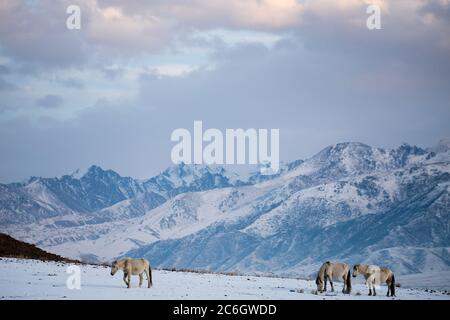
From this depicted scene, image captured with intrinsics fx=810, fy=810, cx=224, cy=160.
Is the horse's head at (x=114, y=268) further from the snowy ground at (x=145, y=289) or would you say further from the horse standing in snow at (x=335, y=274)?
the horse standing in snow at (x=335, y=274)

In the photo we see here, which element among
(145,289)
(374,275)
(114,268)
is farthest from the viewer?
(374,275)

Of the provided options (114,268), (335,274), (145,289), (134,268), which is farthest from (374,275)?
(114,268)

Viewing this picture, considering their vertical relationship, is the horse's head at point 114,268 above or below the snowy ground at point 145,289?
above

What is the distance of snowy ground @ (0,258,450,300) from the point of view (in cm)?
4669

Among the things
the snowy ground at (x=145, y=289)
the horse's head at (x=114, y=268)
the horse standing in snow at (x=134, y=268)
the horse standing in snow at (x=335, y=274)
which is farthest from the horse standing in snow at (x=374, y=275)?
the horse's head at (x=114, y=268)

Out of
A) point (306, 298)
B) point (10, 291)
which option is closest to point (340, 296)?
point (306, 298)

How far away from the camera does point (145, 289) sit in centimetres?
5012

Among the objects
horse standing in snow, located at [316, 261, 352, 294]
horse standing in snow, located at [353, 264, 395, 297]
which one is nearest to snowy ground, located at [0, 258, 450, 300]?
horse standing in snow, located at [316, 261, 352, 294]

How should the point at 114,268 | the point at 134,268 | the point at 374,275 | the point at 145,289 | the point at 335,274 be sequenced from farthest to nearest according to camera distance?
the point at 374,275 < the point at 335,274 < the point at 114,268 < the point at 134,268 < the point at 145,289

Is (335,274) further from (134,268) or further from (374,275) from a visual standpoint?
(134,268)

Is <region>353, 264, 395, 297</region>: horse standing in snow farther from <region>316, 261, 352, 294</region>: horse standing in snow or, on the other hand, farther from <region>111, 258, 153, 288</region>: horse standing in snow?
<region>111, 258, 153, 288</region>: horse standing in snow

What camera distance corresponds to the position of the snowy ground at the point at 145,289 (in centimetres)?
4669

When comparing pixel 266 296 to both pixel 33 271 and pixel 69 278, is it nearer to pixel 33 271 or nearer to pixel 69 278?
pixel 69 278
